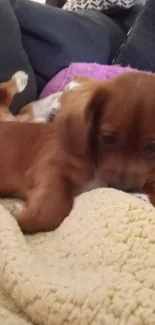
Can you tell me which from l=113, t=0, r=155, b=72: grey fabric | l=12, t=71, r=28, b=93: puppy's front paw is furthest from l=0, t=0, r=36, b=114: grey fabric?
l=113, t=0, r=155, b=72: grey fabric

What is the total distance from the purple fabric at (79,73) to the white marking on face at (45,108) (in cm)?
12

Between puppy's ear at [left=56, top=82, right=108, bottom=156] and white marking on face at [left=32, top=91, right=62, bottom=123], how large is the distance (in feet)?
1.47

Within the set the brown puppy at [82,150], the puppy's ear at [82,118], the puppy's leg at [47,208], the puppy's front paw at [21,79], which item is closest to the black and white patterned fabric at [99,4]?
the puppy's front paw at [21,79]

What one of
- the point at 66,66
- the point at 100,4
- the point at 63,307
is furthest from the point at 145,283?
the point at 100,4

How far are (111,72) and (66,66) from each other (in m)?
0.24

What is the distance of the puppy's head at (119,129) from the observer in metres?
1.24

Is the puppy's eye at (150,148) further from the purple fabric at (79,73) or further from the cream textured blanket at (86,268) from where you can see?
the purple fabric at (79,73)

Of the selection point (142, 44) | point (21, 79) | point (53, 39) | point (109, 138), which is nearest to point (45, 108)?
point (21, 79)

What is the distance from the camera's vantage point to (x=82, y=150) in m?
1.37

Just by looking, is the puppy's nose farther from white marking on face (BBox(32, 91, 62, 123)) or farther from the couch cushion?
the couch cushion

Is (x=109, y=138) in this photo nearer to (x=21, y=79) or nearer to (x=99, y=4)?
(x=21, y=79)

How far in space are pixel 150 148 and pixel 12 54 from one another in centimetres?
88

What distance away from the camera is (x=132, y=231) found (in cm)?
106

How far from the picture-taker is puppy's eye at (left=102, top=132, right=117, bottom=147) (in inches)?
49.7
